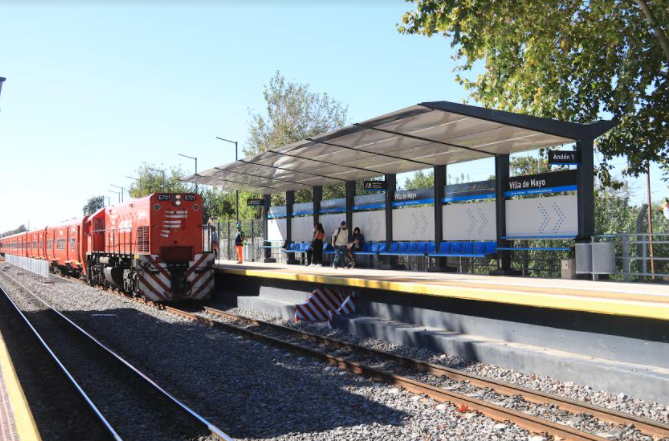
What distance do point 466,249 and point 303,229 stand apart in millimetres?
9539

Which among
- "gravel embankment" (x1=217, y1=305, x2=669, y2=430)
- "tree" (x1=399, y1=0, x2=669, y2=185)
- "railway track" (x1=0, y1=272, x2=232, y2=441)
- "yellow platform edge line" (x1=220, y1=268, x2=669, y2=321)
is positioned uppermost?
"tree" (x1=399, y1=0, x2=669, y2=185)

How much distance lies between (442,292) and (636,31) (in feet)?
37.3

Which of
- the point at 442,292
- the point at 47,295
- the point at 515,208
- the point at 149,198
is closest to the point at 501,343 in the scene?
the point at 442,292

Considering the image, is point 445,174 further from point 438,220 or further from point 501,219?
point 501,219

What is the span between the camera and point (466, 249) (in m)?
16.7

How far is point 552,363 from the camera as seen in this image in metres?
8.47

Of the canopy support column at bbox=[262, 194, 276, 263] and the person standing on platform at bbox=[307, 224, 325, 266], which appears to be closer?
the person standing on platform at bbox=[307, 224, 325, 266]

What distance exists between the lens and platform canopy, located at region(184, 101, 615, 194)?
40.6ft

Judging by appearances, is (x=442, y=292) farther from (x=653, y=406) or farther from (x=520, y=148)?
(x=520, y=148)

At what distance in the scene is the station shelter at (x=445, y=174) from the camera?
517 inches

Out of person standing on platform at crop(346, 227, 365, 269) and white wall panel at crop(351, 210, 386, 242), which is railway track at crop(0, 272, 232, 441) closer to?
person standing on platform at crop(346, 227, 365, 269)

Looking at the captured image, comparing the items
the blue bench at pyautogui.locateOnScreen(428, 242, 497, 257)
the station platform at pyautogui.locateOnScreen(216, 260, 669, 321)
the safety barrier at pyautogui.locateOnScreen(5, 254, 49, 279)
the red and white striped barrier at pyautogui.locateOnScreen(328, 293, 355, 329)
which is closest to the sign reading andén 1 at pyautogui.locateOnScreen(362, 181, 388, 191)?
the blue bench at pyautogui.locateOnScreen(428, 242, 497, 257)

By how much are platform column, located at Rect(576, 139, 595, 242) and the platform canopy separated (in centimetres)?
28

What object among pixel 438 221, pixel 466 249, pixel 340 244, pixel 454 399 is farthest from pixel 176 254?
pixel 454 399
